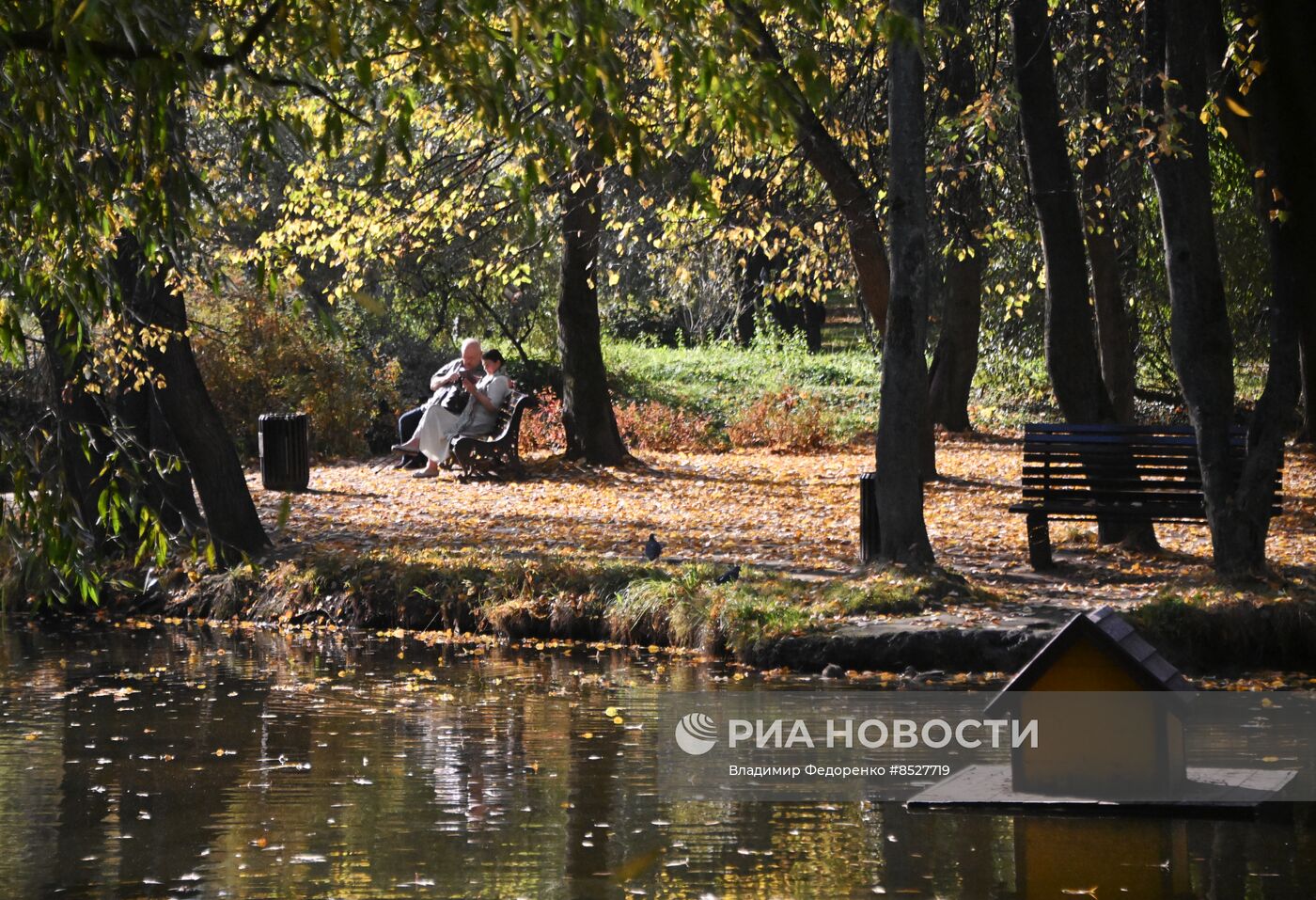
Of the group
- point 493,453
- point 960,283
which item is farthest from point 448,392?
point 960,283

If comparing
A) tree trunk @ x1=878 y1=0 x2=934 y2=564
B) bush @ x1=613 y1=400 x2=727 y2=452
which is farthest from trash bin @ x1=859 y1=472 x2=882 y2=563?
bush @ x1=613 y1=400 x2=727 y2=452

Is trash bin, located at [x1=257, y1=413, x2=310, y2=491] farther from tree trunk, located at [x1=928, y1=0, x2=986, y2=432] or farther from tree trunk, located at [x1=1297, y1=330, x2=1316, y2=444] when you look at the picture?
tree trunk, located at [x1=1297, y1=330, x2=1316, y2=444]

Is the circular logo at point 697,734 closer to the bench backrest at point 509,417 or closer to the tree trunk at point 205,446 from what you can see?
the tree trunk at point 205,446

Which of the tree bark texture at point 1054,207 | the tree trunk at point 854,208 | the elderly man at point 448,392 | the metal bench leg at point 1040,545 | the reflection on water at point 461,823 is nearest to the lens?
the reflection on water at point 461,823

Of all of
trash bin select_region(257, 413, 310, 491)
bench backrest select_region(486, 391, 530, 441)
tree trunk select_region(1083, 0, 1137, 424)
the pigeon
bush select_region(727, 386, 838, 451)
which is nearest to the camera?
the pigeon

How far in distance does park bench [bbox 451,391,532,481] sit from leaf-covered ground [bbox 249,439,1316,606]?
0.95ft

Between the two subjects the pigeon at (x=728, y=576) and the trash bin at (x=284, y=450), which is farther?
the trash bin at (x=284, y=450)

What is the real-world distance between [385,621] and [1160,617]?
19.6ft

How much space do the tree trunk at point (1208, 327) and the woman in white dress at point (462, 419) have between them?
1000 centimetres

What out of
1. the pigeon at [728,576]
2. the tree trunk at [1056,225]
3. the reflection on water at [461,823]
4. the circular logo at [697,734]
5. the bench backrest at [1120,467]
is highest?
the tree trunk at [1056,225]

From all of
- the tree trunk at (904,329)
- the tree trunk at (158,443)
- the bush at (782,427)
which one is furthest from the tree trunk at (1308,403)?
the tree trunk at (158,443)

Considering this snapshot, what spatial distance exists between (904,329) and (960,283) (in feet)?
38.6

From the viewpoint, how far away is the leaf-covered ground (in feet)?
41.2

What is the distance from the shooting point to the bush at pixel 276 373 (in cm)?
2169
